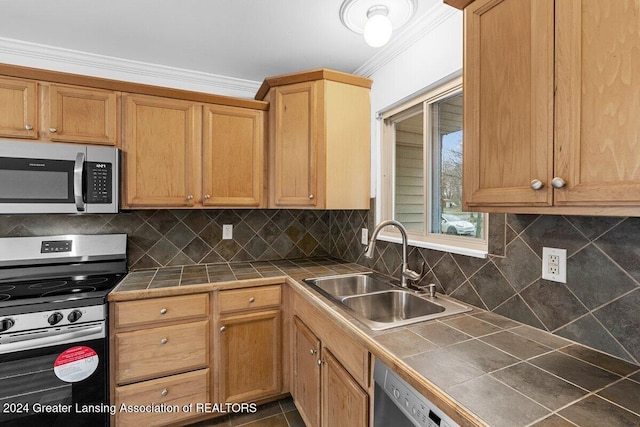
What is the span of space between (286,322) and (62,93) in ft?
6.28

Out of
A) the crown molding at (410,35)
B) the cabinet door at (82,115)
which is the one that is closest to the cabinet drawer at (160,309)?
the cabinet door at (82,115)

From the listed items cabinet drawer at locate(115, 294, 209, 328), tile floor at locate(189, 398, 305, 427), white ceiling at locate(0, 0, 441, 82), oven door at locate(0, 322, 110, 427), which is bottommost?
tile floor at locate(189, 398, 305, 427)

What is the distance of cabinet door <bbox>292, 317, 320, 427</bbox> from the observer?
5.16ft

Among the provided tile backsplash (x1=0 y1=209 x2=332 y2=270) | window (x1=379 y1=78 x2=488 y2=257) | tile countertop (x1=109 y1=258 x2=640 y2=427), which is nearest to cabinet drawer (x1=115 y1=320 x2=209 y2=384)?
tile backsplash (x1=0 y1=209 x2=332 y2=270)

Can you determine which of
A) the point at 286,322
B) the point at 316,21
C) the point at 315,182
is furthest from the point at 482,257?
the point at 316,21

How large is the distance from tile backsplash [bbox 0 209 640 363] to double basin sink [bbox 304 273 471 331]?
0.45 ft

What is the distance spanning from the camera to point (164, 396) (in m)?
1.72

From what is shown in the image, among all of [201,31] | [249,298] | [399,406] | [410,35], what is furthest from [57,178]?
[410,35]

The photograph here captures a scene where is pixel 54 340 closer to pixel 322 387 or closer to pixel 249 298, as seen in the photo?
pixel 249 298

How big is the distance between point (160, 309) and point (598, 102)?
201 cm

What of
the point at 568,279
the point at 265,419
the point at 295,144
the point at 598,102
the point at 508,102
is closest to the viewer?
the point at 598,102

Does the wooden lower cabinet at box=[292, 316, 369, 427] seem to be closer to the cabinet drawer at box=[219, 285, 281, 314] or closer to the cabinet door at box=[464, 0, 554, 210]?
the cabinet drawer at box=[219, 285, 281, 314]

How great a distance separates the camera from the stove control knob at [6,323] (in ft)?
4.48

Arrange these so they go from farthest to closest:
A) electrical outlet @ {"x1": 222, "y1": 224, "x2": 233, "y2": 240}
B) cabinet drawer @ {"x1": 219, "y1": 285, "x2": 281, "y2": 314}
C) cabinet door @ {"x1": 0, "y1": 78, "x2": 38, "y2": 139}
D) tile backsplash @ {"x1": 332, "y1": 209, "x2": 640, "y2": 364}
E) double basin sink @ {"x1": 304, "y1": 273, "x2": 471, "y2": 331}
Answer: electrical outlet @ {"x1": 222, "y1": 224, "x2": 233, "y2": 240} < cabinet drawer @ {"x1": 219, "y1": 285, "x2": 281, "y2": 314} < cabinet door @ {"x1": 0, "y1": 78, "x2": 38, "y2": 139} < double basin sink @ {"x1": 304, "y1": 273, "x2": 471, "y2": 331} < tile backsplash @ {"x1": 332, "y1": 209, "x2": 640, "y2": 364}
